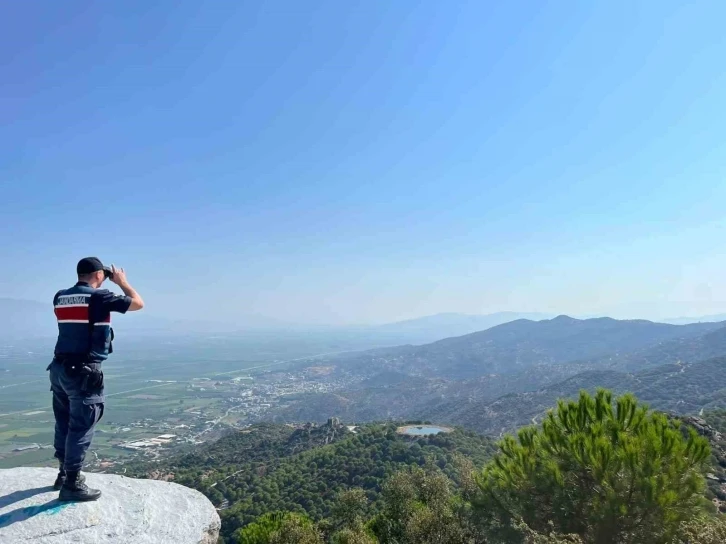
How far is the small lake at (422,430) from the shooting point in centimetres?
5606

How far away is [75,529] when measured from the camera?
5.25 metres

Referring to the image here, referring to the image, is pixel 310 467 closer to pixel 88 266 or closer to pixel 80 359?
pixel 80 359

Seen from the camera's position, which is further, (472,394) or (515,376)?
(515,376)

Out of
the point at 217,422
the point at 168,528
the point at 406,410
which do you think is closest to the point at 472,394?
the point at 406,410

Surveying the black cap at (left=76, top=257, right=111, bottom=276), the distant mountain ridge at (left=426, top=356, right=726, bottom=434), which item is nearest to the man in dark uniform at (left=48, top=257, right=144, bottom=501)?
the black cap at (left=76, top=257, right=111, bottom=276)

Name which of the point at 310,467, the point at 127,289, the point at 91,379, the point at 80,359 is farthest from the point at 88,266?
the point at 310,467

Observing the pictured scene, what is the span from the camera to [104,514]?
222 inches

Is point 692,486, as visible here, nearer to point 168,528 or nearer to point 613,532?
point 613,532

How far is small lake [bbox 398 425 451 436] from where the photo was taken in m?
56.1

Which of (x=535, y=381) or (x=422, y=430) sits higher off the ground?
(x=422, y=430)

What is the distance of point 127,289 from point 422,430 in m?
58.4

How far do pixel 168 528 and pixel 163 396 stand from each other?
6889 inches

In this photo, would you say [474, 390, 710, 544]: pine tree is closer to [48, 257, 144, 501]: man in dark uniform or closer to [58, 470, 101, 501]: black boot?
[58, 470, 101, 501]: black boot

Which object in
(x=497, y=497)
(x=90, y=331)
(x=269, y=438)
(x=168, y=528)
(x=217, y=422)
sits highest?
(x=90, y=331)
